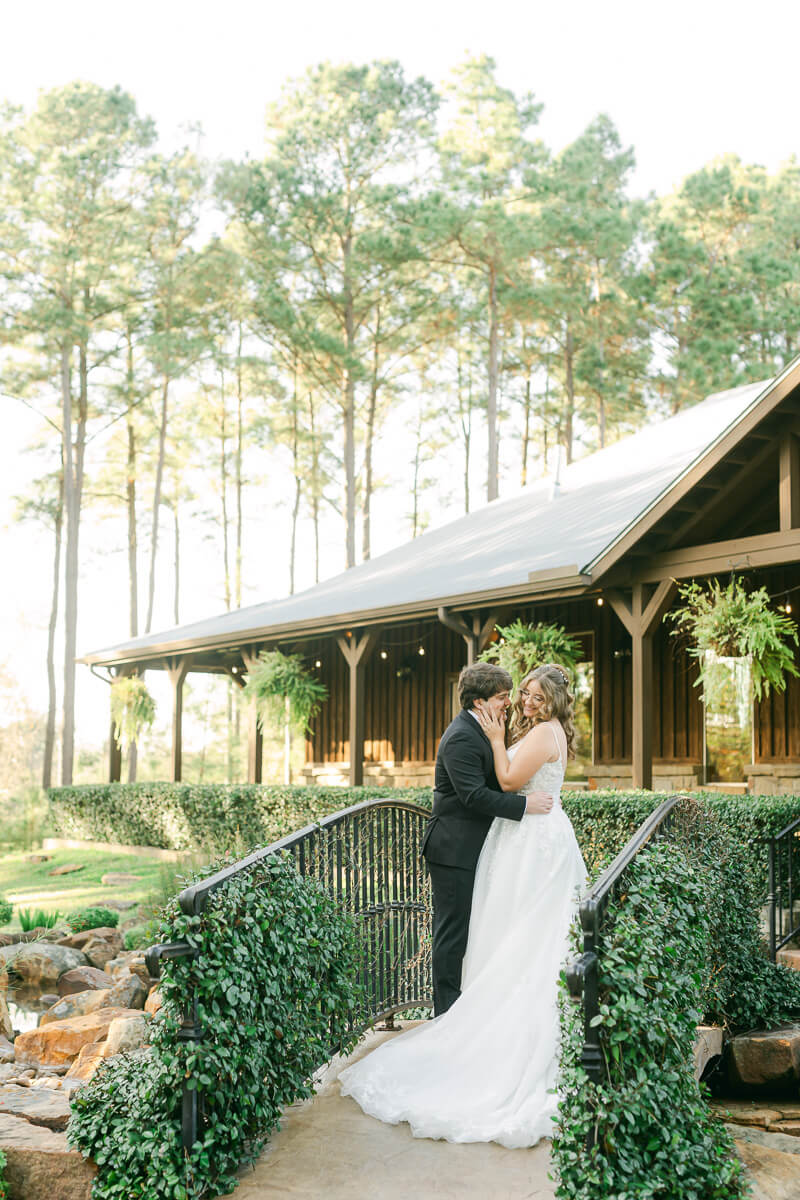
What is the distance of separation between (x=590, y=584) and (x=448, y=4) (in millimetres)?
24662

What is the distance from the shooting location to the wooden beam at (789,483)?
31.8 feet

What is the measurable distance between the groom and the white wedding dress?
0.07 metres

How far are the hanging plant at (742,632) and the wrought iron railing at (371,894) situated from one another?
14.5 feet

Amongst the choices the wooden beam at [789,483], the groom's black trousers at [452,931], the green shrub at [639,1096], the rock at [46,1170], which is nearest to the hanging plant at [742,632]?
the wooden beam at [789,483]

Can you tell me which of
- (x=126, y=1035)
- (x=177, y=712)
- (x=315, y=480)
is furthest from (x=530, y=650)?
(x=315, y=480)

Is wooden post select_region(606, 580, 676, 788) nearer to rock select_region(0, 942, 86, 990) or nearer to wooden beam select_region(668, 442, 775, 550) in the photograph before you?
wooden beam select_region(668, 442, 775, 550)

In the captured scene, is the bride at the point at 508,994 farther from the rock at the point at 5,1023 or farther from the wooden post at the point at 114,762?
the wooden post at the point at 114,762

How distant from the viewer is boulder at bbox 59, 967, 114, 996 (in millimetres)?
9703

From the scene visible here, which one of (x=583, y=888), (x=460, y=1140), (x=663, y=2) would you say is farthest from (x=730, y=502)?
(x=663, y=2)

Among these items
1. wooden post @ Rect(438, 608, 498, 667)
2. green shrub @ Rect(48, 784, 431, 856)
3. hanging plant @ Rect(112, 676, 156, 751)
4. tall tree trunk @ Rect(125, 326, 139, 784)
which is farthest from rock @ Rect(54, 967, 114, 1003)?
tall tree trunk @ Rect(125, 326, 139, 784)

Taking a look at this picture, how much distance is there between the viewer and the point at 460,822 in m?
5.25

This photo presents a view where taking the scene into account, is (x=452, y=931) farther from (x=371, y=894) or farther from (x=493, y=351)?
(x=493, y=351)

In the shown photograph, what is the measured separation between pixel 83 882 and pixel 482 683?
38.1 ft

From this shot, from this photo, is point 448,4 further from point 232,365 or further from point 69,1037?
point 69,1037
